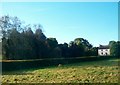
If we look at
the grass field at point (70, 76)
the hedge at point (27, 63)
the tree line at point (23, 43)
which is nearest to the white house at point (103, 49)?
the tree line at point (23, 43)

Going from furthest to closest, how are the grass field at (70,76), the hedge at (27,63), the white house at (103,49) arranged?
the white house at (103,49) → the hedge at (27,63) → the grass field at (70,76)

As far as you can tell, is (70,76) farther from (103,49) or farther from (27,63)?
(103,49)

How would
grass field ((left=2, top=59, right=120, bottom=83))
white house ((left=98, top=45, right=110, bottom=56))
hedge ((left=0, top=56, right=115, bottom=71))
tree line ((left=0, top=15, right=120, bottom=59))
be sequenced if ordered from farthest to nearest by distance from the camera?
1. white house ((left=98, top=45, right=110, bottom=56))
2. tree line ((left=0, top=15, right=120, bottom=59))
3. hedge ((left=0, top=56, right=115, bottom=71))
4. grass field ((left=2, top=59, right=120, bottom=83))

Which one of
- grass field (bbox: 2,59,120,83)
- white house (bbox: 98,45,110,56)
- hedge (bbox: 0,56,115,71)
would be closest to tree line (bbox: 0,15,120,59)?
hedge (bbox: 0,56,115,71)

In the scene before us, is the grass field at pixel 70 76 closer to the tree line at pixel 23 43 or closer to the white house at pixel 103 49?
the tree line at pixel 23 43

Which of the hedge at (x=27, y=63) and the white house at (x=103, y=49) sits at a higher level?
the white house at (x=103, y=49)

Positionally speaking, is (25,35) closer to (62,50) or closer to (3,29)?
(3,29)

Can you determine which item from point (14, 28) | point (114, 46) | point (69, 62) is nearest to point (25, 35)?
point (14, 28)

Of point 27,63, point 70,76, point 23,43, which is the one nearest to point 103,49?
point 23,43

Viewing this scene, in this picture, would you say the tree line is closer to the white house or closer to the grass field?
the grass field

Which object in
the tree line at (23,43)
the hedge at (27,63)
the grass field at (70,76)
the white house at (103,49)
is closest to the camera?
the grass field at (70,76)

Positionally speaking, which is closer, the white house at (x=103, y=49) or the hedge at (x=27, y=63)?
the hedge at (x=27, y=63)

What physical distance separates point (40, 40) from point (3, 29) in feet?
26.5

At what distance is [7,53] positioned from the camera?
46.3 m
